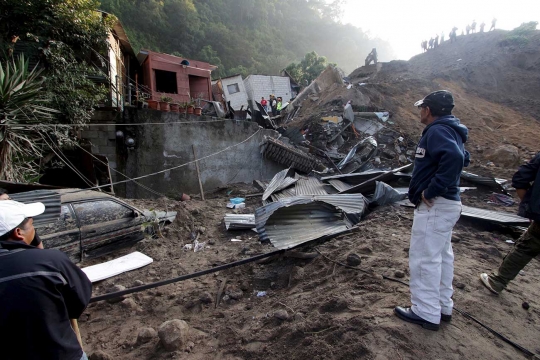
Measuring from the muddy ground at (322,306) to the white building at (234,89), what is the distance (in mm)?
20975

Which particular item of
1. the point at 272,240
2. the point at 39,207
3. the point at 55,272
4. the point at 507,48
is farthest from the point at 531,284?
the point at 507,48

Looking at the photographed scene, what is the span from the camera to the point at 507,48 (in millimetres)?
21844

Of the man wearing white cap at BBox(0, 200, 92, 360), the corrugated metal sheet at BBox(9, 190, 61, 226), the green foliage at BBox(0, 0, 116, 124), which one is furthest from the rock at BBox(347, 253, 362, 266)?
the green foliage at BBox(0, 0, 116, 124)

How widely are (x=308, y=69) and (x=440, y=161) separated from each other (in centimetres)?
3207

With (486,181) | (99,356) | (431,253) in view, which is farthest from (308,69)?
(99,356)

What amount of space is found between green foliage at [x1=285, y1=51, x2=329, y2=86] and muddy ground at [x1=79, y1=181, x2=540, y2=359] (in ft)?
92.1

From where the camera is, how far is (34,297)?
1.39 meters

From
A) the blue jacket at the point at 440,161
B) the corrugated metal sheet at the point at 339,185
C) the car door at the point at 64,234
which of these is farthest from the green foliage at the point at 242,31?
the blue jacket at the point at 440,161

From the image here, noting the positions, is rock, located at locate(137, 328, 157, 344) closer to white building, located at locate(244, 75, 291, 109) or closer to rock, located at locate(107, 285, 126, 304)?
rock, located at locate(107, 285, 126, 304)

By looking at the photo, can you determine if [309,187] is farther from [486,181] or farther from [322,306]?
[322,306]

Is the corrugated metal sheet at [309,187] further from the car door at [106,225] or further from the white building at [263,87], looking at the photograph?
the white building at [263,87]

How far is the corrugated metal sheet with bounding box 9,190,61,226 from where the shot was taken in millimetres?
4367

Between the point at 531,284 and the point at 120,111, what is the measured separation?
11616 millimetres

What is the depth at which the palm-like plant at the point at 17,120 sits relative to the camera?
17.4 ft
